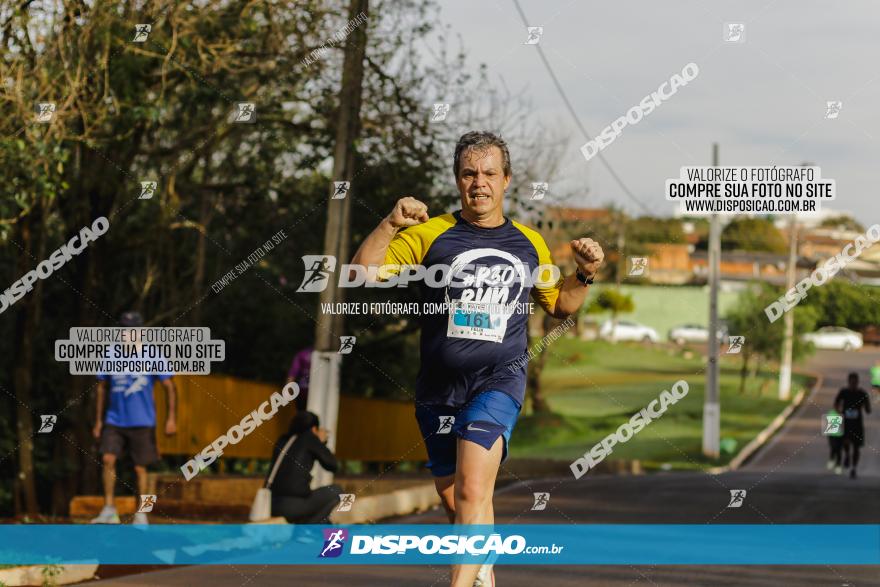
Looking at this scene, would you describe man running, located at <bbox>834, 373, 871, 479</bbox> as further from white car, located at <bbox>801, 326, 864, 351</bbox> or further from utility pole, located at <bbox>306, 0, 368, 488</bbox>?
white car, located at <bbox>801, 326, 864, 351</bbox>

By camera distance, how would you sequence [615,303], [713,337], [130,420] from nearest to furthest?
[130,420], [713,337], [615,303]

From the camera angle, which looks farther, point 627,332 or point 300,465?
point 627,332

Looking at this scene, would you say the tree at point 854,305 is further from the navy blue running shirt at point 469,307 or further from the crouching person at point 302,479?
the navy blue running shirt at point 469,307

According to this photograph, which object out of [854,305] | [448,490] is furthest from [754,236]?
[448,490]

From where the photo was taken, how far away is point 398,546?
11250mm

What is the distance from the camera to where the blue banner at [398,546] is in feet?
34.0

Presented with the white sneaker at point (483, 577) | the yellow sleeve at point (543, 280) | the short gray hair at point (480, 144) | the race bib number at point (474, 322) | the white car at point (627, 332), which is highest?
the short gray hair at point (480, 144)

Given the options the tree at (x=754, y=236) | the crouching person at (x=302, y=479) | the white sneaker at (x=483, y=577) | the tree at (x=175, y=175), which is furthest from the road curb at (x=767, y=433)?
the white sneaker at (x=483, y=577)

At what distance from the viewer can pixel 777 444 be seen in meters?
42.4

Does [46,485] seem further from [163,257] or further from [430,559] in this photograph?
[430,559]

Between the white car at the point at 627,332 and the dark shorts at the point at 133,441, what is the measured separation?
65561mm

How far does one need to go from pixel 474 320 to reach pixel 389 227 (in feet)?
1.92

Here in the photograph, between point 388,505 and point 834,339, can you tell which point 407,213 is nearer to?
point 388,505

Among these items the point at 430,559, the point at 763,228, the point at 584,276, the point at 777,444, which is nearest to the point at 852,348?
the point at 763,228
